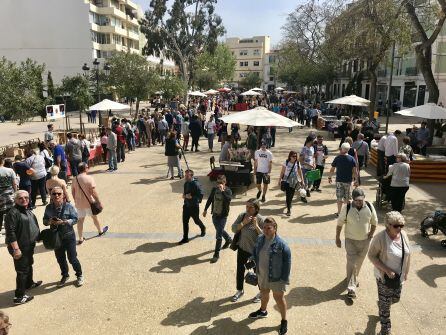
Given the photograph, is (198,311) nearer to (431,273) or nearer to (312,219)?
(431,273)

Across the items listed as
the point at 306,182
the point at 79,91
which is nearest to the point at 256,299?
the point at 306,182

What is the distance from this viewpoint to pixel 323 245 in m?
7.29

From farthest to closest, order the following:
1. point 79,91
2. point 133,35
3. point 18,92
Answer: point 133,35 → point 79,91 → point 18,92

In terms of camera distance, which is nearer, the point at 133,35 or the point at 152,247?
the point at 152,247

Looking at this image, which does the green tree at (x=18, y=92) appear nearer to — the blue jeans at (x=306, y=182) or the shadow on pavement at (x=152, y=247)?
the shadow on pavement at (x=152, y=247)

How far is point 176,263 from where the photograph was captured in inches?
259

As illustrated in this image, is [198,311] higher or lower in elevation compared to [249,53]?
lower

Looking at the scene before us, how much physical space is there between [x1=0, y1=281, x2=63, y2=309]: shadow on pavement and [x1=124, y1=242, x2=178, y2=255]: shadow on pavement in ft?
4.52

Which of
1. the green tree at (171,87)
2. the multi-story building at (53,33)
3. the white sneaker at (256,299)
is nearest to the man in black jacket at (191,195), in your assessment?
the white sneaker at (256,299)

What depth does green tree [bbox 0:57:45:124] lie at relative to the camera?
16.7m

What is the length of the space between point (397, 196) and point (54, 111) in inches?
635

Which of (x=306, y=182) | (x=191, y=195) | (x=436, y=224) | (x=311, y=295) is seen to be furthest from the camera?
(x=306, y=182)

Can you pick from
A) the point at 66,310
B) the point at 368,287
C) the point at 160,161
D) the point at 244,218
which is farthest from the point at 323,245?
the point at 160,161

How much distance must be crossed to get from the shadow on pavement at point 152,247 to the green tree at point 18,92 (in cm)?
1305
